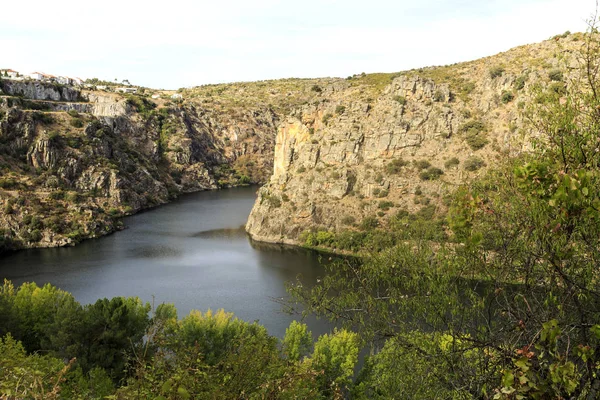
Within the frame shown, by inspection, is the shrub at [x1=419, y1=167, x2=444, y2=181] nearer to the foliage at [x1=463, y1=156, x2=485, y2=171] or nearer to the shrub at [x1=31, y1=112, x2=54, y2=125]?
the foliage at [x1=463, y1=156, x2=485, y2=171]

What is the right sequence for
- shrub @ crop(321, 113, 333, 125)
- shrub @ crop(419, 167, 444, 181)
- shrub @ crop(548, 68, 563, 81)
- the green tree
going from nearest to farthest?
the green tree < shrub @ crop(548, 68, 563, 81) < shrub @ crop(419, 167, 444, 181) < shrub @ crop(321, 113, 333, 125)

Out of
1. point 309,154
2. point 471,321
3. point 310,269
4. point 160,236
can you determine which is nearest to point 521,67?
point 309,154

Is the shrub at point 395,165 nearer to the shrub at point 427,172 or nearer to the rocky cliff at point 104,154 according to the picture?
the shrub at point 427,172

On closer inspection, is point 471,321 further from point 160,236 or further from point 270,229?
point 160,236

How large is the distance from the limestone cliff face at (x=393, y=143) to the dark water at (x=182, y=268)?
7.84m

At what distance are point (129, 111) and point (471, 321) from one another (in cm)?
12203

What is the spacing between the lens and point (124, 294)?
43.1 m

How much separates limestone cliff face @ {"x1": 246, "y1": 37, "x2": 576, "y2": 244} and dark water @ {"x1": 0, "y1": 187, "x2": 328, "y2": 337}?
7838mm

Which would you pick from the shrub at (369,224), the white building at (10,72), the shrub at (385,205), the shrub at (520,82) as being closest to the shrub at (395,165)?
the shrub at (385,205)

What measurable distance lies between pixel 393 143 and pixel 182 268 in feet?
123

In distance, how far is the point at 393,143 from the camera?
68250 millimetres

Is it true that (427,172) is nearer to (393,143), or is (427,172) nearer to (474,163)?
(474,163)

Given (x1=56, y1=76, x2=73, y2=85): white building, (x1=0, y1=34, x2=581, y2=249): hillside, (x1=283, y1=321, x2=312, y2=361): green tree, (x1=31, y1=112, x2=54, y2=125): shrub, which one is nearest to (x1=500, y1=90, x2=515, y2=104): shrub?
(x1=0, y1=34, x2=581, y2=249): hillside

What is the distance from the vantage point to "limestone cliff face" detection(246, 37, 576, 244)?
2436 inches
